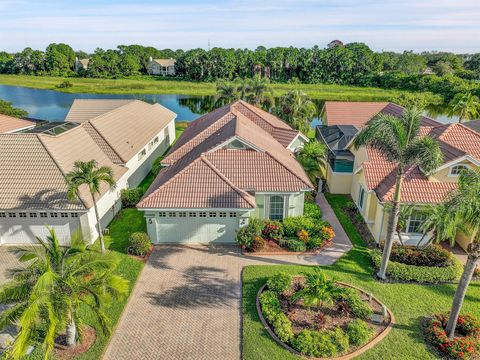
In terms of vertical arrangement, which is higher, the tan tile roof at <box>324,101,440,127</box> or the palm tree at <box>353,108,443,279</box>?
the palm tree at <box>353,108,443,279</box>

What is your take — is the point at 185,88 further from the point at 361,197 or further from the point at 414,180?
the point at 414,180

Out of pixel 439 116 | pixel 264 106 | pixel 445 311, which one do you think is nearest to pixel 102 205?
pixel 445 311

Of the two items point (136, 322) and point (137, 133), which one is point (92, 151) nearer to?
point (137, 133)

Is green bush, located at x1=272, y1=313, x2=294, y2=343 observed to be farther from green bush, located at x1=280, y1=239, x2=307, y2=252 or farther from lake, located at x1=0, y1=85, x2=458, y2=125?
lake, located at x1=0, y1=85, x2=458, y2=125

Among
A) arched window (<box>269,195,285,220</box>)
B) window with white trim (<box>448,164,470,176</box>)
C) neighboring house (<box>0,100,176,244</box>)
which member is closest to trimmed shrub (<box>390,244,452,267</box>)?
window with white trim (<box>448,164,470,176</box>)

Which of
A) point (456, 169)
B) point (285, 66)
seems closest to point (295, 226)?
point (456, 169)

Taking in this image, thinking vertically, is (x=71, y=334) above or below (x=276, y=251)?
above
